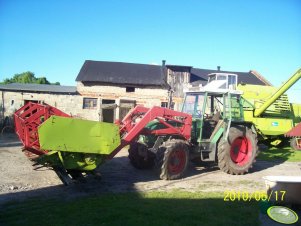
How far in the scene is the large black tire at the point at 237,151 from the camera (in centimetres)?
868

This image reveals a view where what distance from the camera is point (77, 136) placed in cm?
632

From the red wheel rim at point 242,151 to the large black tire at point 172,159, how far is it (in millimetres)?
1977

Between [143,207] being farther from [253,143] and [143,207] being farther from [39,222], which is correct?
[253,143]

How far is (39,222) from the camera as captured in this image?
472 cm

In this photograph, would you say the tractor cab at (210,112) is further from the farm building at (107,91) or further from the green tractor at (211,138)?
the farm building at (107,91)

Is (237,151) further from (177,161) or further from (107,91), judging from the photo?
(107,91)

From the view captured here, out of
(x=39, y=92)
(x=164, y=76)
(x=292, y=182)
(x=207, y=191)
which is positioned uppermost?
(x=164, y=76)

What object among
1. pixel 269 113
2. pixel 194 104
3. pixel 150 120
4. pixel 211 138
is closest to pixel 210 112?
pixel 194 104

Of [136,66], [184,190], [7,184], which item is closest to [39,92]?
[136,66]

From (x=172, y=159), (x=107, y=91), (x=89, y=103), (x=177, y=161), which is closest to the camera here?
(x=172, y=159)

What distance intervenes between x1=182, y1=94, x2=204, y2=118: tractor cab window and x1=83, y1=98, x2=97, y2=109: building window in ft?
47.5

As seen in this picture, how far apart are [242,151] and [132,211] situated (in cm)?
510

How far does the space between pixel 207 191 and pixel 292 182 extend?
2.06 metres

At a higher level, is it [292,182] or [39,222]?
[292,182]
